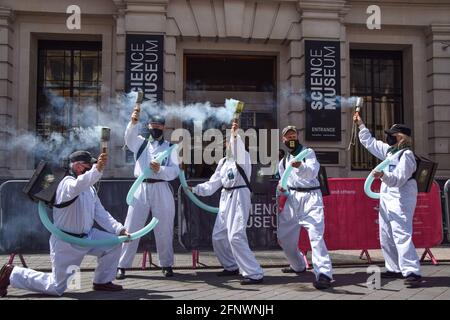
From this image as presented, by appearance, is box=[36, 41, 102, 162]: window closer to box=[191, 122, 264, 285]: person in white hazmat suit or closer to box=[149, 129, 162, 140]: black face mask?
box=[149, 129, 162, 140]: black face mask

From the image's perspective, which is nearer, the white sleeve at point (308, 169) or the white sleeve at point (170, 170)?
the white sleeve at point (308, 169)

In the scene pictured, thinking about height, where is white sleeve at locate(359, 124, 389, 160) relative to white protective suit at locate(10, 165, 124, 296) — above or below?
above

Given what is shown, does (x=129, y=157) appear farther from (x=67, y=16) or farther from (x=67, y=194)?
(x=67, y=194)

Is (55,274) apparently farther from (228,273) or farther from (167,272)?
(228,273)

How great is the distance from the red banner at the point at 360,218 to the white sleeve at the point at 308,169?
2141 millimetres

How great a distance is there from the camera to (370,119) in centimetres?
1566

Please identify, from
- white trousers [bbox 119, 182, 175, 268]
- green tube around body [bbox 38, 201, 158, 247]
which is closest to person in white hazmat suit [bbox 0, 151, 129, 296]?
green tube around body [bbox 38, 201, 158, 247]

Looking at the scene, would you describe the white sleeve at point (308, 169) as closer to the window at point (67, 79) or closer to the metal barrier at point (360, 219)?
the metal barrier at point (360, 219)

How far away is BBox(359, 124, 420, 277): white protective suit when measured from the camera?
6457 millimetres

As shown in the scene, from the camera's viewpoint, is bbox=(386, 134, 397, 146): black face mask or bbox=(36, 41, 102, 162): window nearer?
A: bbox=(386, 134, 397, 146): black face mask

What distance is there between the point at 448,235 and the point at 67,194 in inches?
259

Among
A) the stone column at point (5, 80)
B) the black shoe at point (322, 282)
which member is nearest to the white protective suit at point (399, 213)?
the black shoe at point (322, 282)

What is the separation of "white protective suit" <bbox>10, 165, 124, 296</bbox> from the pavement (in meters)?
0.18

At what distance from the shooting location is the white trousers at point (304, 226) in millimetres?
6359
